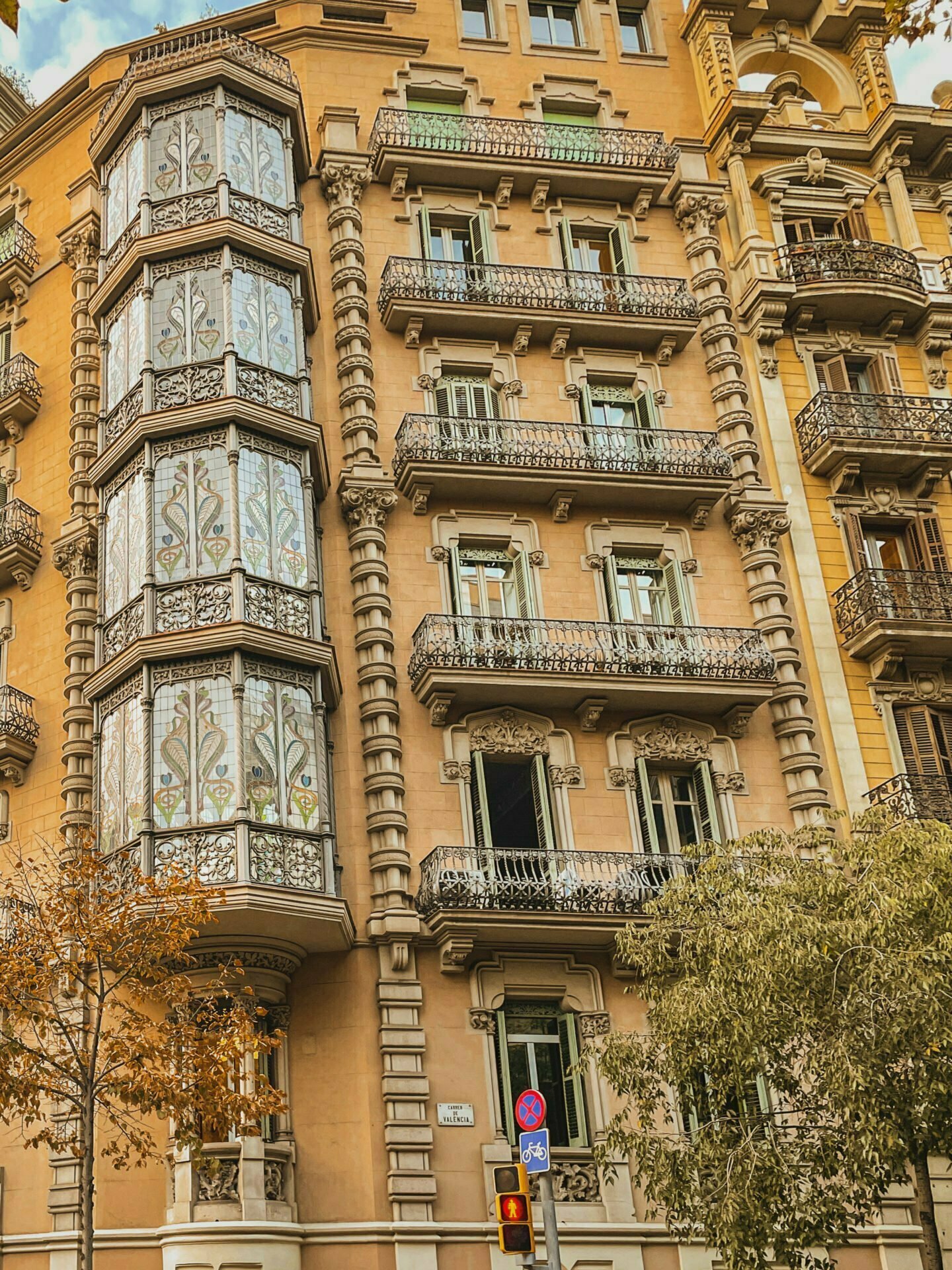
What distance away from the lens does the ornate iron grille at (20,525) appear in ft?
86.6

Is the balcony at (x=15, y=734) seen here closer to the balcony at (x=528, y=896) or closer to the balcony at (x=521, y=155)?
the balcony at (x=528, y=896)

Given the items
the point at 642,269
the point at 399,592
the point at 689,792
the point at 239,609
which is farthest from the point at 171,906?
the point at 642,269

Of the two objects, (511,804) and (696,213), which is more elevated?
(696,213)

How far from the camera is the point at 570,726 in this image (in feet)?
80.3

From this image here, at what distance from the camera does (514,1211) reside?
13.4 metres

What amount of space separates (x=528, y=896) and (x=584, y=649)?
4.37 m

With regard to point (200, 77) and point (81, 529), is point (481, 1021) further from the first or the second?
point (200, 77)

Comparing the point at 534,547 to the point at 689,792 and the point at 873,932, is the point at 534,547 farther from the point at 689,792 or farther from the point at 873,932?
the point at 873,932

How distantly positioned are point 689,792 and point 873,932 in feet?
28.4

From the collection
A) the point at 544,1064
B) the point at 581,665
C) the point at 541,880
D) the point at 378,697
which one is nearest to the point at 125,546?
the point at 378,697

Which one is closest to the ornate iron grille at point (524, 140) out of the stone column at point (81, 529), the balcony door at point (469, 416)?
the balcony door at point (469, 416)

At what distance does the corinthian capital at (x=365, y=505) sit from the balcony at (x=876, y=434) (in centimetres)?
802

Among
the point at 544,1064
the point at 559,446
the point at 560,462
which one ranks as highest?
the point at 559,446

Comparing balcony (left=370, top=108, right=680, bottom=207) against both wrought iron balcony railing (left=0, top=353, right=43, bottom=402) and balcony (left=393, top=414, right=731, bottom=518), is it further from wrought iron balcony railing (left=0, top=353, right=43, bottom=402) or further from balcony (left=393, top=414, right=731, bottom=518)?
wrought iron balcony railing (left=0, top=353, right=43, bottom=402)
